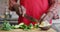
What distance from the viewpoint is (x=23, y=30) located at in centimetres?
74

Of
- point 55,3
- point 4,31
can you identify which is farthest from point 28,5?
point 4,31

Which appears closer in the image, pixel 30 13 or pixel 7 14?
pixel 30 13

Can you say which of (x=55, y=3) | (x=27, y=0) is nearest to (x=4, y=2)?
(x=27, y=0)

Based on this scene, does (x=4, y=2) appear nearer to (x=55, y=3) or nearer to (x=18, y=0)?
(x=18, y=0)

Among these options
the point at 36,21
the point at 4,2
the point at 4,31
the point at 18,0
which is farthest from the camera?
the point at 4,2

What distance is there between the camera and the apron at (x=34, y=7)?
2.94ft

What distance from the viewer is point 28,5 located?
2.96 feet

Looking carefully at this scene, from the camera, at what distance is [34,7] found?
901 millimetres

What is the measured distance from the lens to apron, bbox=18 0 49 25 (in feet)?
2.94

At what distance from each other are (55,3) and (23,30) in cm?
23

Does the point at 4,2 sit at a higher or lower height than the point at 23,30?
higher

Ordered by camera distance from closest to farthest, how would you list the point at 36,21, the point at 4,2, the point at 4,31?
the point at 4,31 < the point at 36,21 < the point at 4,2

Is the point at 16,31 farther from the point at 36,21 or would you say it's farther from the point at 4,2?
the point at 4,2

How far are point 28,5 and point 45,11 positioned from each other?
0.30 ft
